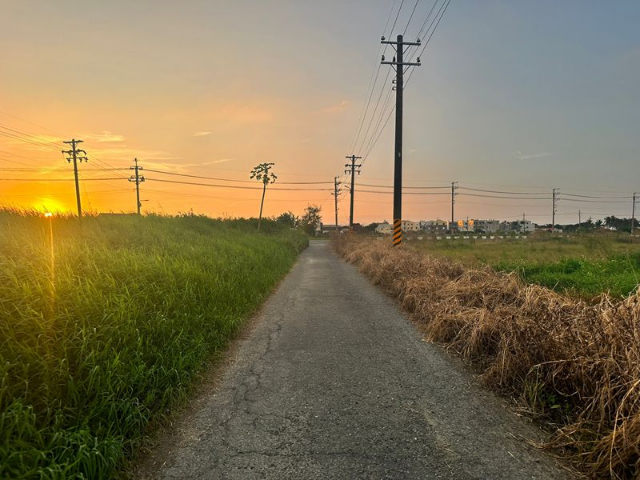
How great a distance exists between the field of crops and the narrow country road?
45 centimetres

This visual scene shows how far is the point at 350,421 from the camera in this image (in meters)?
3.10

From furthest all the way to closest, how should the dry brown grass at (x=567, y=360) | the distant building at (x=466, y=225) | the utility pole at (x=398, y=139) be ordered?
1. the distant building at (x=466, y=225)
2. the utility pole at (x=398, y=139)
3. the dry brown grass at (x=567, y=360)

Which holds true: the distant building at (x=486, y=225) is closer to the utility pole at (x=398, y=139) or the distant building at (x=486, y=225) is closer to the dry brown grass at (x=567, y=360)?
the utility pole at (x=398, y=139)

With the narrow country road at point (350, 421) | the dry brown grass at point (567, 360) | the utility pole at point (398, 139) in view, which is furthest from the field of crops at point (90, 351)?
the utility pole at point (398, 139)

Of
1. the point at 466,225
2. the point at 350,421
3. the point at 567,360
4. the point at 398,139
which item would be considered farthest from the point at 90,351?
the point at 466,225

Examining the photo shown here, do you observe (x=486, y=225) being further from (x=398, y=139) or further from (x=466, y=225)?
(x=398, y=139)

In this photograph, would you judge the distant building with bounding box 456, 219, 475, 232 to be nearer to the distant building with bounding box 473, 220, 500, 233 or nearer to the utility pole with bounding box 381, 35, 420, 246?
the distant building with bounding box 473, 220, 500, 233

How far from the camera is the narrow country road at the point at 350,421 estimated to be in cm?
251

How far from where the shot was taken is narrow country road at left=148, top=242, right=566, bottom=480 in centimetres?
251

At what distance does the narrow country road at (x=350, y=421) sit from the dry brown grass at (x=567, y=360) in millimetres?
289

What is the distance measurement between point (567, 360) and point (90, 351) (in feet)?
14.3

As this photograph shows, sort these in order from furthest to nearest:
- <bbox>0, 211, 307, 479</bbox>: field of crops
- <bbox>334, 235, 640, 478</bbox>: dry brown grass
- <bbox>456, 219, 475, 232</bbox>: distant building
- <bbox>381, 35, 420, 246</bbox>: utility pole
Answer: <bbox>456, 219, 475, 232</bbox>: distant building < <bbox>381, 35, 420, 246</bbox>: utility pole < <bbox>334, 235, 640, 478</bbox>: dry brown grass < <bbox>0, 211, 307, 479</bbox>: field of crops

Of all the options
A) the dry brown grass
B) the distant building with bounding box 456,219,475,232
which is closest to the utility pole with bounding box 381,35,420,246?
the dry brown grass

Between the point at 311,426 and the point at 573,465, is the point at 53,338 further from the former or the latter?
the point at 573,465
